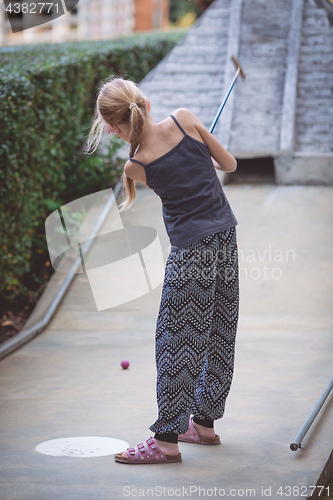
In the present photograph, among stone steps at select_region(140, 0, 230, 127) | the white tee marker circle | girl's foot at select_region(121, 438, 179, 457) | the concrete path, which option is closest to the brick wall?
stone steps at select_region(140, 0, 230, 127)

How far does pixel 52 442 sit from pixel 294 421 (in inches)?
45.7

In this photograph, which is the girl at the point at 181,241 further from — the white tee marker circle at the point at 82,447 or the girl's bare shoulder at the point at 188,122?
the white tee marker circle at the point at 82,447

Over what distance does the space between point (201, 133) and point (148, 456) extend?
1376mm

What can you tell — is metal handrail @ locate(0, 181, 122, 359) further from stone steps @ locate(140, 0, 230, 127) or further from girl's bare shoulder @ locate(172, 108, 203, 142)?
girl's bare shoulder @ locate(172, 108, 203, 142)

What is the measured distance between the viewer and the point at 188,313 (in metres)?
2.46

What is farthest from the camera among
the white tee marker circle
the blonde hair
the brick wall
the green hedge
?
the brick wall

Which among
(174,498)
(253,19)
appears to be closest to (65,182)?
(253,19)

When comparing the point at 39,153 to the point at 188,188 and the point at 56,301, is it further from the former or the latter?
the point at 188,188

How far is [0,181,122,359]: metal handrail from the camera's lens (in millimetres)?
4220

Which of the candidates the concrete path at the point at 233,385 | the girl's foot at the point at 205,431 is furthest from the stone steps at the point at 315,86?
the girl's foot at the point at 205,431

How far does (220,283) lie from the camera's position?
2539 millimetres

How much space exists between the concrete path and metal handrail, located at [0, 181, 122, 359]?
0.21 feet

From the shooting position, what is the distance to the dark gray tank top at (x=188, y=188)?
7.86 ft

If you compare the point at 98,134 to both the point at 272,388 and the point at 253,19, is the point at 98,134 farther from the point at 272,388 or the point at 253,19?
the point at 253,19
